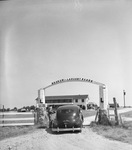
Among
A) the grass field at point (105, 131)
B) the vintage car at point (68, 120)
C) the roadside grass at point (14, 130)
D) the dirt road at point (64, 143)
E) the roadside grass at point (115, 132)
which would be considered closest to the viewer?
the dirt road at point (64, 143)

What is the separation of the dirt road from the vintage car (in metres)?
1.01

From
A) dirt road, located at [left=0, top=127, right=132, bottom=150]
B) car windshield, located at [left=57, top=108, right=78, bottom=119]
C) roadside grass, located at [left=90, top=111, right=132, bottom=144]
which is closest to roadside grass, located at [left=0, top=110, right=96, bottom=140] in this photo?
car windshield, located at [left=57, top=108, right=78, bottom=119]

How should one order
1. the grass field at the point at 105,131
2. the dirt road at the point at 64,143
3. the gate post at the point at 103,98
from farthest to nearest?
→ the gate post at the point at 103,98 → the grass field at the point at 105,131 → the dirt road at the point at 64,143

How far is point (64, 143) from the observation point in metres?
9.26

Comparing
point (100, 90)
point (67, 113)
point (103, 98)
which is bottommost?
point (67, 113)

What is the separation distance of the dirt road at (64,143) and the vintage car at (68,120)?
1.01 m

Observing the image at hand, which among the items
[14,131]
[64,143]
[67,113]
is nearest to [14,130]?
[14,131]

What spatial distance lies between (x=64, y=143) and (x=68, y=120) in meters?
2.95

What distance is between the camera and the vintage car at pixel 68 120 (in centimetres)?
1178

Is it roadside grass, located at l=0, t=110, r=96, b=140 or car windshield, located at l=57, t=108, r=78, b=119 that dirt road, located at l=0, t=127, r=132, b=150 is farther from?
car windshield, located at l=57, t=108, r=78, b=119

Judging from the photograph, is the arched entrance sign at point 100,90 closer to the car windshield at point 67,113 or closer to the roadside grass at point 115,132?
the roadside grass at point 115,132

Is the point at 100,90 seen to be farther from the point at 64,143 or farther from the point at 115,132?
the point at 64,143

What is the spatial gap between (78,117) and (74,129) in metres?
1.21

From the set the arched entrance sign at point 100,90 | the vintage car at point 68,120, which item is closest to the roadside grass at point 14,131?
the vintage car at point 68,120
